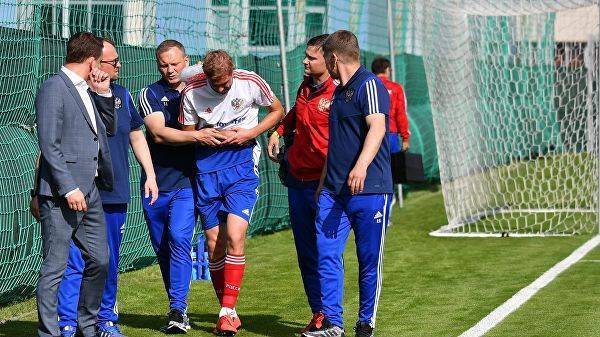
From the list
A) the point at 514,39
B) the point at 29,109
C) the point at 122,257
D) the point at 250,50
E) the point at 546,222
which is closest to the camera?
the point at 29,109

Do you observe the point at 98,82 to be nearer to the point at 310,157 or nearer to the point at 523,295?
the point at 310,157

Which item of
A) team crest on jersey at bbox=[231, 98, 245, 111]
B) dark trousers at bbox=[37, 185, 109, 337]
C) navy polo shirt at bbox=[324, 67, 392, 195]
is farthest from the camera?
team crest on jersey at bbox=[231, 98, 245, 111]

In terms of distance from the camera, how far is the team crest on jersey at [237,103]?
8.35 meters

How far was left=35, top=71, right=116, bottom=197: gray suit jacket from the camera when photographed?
682 centimetres

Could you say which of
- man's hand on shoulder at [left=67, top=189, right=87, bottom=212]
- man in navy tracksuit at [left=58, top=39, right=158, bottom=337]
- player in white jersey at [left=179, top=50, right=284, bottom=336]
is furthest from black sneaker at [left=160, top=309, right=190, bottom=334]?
man's hand on shoulder at [left=67, top=189, right=87, bottom=212]

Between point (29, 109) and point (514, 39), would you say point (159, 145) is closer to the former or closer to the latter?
point (29, 109)

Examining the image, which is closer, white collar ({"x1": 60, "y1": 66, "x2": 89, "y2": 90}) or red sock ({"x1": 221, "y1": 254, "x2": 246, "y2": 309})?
white collar ({"x1": 60, "y1": 66, "x2": 89, "y2": 90})

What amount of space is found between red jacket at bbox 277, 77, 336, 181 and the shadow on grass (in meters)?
1.08

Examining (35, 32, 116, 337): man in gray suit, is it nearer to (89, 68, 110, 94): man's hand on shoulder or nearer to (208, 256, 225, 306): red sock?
(89, 68, 110, 94): man's hand on shoulder

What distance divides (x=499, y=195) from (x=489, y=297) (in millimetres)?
6519

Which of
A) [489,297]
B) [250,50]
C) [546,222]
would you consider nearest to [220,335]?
[489,297]

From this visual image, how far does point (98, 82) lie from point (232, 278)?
1619 millimetres

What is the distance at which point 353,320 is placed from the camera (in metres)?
8.81

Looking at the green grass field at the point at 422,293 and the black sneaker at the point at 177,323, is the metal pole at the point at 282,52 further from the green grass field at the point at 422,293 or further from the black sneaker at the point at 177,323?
the black sneaker at the point at 177,323
